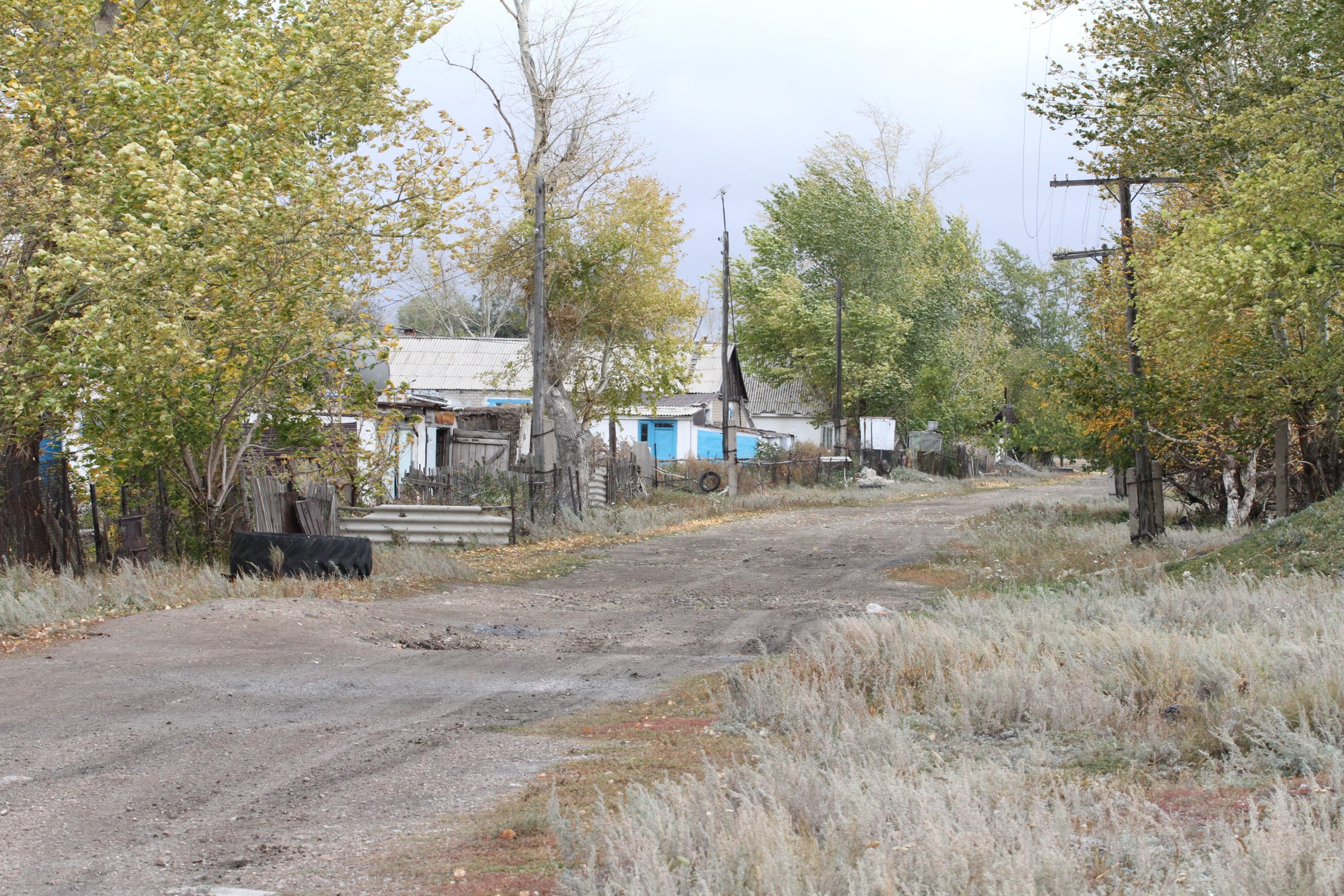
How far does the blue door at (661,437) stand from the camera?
157 ft

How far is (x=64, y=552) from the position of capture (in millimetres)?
14984

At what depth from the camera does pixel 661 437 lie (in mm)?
48188

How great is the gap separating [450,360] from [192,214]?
3777 centimetres

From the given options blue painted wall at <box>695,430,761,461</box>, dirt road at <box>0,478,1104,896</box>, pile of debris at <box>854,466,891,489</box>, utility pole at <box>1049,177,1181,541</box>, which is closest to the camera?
dirt road at <box>0,478,1104,896</box>

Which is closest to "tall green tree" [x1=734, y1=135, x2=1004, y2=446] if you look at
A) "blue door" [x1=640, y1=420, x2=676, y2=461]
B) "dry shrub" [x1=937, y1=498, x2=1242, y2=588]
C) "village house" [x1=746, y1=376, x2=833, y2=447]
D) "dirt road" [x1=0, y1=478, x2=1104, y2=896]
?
"village house" [x1=746, y1=376, x2=833, y2=447]

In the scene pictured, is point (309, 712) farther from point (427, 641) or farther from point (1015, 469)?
point (1015, 469)

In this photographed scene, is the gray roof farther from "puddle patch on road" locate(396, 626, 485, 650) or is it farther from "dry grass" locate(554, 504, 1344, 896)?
"dry grass" locate(554, 504, 1344, 896)

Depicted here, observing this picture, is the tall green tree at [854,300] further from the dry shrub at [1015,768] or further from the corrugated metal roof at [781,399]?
the dry shrub at [1015,768]

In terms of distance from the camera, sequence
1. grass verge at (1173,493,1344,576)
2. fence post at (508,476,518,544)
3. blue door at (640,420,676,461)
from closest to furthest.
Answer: grass verge at (1173,493,1344,576), fence post at (508,476,518,544), blue door at (640,420,676,461)

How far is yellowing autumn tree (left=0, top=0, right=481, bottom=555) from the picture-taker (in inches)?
446

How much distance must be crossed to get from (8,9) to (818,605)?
10645 millimetres

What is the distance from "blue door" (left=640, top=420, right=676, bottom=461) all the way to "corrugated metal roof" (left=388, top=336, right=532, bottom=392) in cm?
602

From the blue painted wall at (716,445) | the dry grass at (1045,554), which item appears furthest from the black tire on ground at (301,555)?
the blue painted wall at (716,445)

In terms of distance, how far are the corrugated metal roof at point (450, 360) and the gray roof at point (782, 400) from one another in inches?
676
